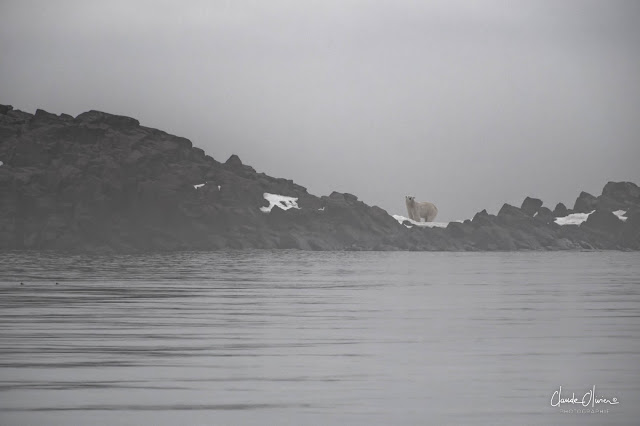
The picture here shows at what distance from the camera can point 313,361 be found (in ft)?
65.2

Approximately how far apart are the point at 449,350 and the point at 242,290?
989 inches

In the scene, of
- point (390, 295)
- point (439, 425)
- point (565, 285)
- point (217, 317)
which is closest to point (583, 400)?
point (439, 425)

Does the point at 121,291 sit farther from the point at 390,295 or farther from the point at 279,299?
the point at 390,295

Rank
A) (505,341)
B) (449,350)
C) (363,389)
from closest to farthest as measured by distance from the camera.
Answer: (363,389) < (449,350) < (505,341)

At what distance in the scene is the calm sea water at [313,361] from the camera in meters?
14.6

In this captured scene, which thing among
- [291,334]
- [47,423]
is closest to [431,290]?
[291,334]

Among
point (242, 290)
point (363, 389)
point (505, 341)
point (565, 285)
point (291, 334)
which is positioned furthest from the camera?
point (565, 285)

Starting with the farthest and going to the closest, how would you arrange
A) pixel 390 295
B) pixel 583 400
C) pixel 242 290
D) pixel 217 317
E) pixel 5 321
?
pixel 242 290, pixel 390 295, pixel 217 317, pixel 5 321, pixel 583 400

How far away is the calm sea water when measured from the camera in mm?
14609

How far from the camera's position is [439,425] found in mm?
13617

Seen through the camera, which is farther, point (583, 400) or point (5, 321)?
point (5, 321)

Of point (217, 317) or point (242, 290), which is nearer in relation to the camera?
point (217, 317)

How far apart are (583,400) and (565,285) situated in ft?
120

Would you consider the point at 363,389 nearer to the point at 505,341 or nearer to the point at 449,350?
the point at 449,350
